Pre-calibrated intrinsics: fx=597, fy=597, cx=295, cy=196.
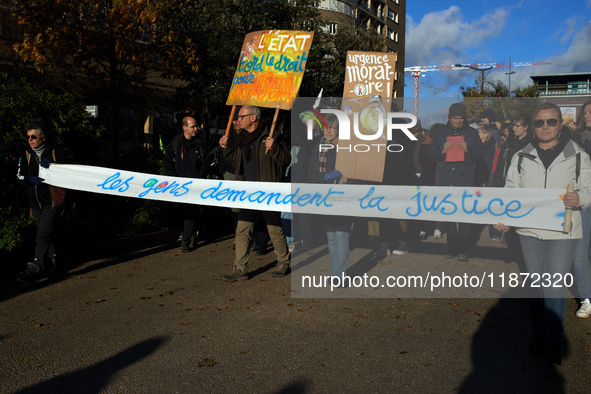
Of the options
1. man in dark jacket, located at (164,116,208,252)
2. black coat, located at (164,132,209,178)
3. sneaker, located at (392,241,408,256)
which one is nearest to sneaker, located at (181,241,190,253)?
man in dark jacket, located at (164,116,208,252)

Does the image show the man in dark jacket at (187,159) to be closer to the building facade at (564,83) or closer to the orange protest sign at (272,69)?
the orange protest sign at (272,69)

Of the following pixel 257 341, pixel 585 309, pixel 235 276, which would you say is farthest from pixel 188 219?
pixel 585 309

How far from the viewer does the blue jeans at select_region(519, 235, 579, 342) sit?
14.1 ft

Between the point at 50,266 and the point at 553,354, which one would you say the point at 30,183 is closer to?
the point at 50,266

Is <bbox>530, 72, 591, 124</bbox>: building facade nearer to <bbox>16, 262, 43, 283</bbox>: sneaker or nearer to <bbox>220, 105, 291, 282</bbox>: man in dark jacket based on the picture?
<bbox>220, 105, 291, 282</bbox>: man in dark jacket

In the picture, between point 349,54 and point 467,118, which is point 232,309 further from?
point 467,118

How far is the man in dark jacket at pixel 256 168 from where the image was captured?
6902 mm

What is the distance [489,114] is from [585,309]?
398cm

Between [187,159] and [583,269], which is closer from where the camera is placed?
[583,269]

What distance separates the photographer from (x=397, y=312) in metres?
5.66

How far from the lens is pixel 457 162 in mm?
8070

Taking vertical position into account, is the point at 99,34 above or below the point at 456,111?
above

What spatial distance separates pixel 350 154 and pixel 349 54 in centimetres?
156

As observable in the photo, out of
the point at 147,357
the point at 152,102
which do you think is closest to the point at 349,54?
the point at 147,357
